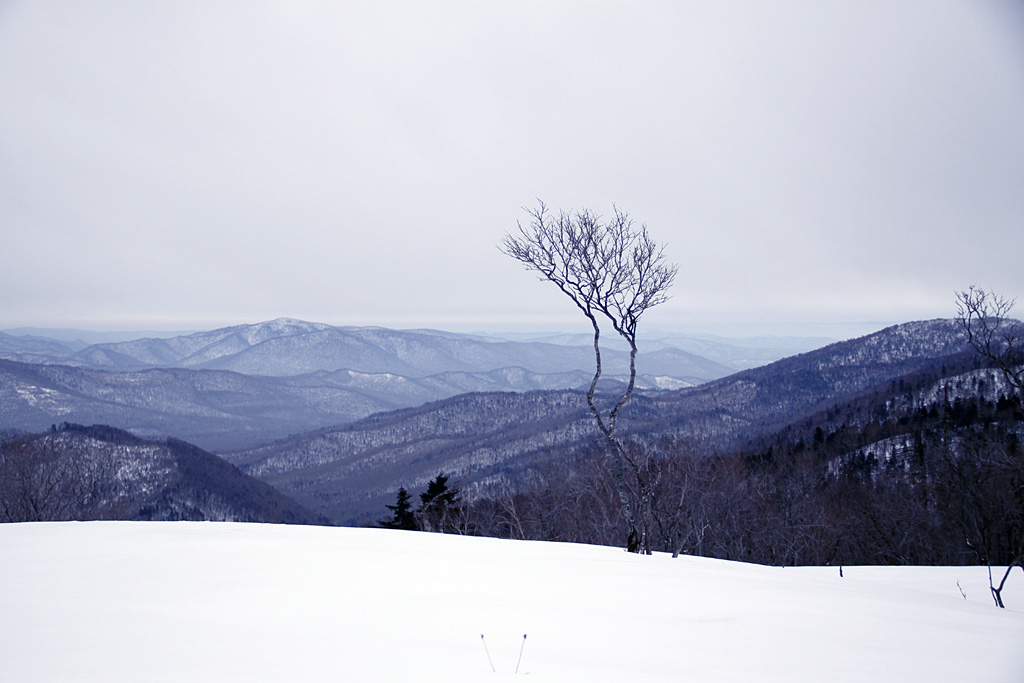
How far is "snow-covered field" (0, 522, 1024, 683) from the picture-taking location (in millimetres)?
4371

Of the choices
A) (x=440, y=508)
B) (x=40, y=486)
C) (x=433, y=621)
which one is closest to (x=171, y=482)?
(x=40, y=486)

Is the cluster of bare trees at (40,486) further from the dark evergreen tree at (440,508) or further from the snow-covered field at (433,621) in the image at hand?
the snow-covered field at (433,621)

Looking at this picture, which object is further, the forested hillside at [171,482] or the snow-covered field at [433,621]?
the forested hillside at [171,482]

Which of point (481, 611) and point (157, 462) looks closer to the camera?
point (481, 611)

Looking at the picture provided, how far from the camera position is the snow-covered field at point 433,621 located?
437 centimetres

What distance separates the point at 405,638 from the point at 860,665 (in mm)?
3811

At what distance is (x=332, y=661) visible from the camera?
14.3 ft

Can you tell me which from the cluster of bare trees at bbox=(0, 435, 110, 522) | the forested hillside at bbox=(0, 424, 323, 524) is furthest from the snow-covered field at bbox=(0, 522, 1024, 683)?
the forested hillside at bbox=(0, 424, 323, 524)

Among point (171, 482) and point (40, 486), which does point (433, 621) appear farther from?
point (171, 482)

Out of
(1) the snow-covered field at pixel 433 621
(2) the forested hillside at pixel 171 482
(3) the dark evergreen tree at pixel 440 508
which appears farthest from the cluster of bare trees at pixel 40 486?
(1) the snow-covered field at pixel 433 621

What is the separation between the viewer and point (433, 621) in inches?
215

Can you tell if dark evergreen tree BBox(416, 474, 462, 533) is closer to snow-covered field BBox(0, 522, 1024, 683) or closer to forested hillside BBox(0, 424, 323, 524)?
snow-covered field BBox(0, 522, 1024, 683)

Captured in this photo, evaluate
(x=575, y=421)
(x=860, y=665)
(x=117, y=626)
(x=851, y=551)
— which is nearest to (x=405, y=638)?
(x=117, y=626)

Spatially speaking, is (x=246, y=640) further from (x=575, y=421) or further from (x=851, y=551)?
(x=575, y=421)
